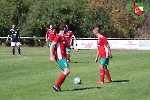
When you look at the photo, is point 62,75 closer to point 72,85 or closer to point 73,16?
point 72,85

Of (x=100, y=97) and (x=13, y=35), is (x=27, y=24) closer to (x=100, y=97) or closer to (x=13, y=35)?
(x=13, y=35)

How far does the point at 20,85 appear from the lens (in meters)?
14.1

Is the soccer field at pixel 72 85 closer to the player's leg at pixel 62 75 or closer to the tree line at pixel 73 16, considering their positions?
the player's leg at pixel 62 75

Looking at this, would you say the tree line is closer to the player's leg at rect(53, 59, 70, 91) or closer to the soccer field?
the soccer field

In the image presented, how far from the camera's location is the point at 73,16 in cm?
5416

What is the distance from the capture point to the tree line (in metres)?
53.1

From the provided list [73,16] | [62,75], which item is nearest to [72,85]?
[62,75]

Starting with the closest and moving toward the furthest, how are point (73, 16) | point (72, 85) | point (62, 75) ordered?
point (62, 75) → point (72, 85) → point (73, 16)

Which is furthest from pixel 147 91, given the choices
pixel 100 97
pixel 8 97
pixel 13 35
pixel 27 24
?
pixel 27 24

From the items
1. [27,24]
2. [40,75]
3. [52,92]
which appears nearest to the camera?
[52,92]

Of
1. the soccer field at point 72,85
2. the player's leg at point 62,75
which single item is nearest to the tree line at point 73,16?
the soccer field at point 72,85

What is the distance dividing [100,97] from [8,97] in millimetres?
2574

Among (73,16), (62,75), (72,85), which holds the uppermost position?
(73,16)

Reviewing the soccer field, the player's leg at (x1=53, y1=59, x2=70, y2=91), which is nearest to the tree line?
the soccer field
